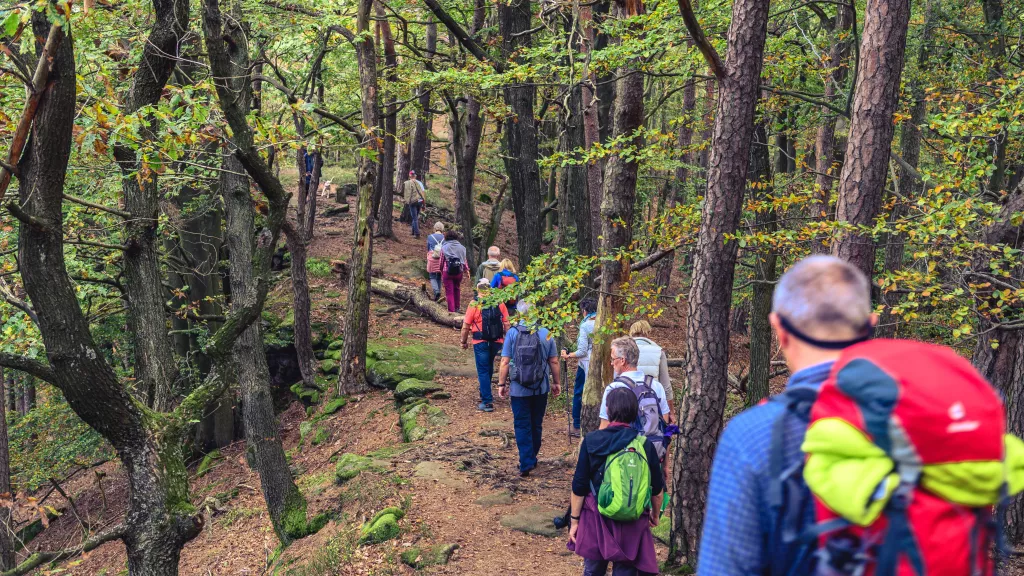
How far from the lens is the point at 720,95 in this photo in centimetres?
623

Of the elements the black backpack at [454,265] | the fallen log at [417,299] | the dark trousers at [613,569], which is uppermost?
the black backpack at [454,265]

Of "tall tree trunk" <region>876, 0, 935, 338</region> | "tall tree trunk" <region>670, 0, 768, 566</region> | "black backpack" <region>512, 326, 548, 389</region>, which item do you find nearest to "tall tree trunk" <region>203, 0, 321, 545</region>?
"black backpack" <region>512, 326, 548, 389</region>

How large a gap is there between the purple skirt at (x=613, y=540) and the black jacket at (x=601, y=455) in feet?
0.42

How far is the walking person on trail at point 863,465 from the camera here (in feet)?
5.33

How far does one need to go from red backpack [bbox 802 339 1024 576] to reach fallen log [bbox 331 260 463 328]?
14.7 meters

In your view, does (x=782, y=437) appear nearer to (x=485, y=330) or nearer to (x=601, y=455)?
(x=601, y=455)

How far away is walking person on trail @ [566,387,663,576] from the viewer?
14.7 ft

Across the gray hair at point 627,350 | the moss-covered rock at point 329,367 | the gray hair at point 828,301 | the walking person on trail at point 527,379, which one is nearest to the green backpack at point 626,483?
the gray hair at point 627,350

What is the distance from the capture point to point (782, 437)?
1.82m

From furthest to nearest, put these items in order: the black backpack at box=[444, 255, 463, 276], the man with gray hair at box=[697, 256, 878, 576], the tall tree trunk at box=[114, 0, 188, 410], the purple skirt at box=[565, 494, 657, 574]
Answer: the black backpack at box=[444, 255, 463, 276] < the tall tree trunk at box=[114, 0, 188, 410] < the purple skirt at box=[565, 494, 657, 574] < the man with gray hair at box=[697, 256, 878, 576]

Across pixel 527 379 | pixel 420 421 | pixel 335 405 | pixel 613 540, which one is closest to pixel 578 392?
pixel 527 379

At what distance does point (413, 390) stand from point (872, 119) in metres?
8.13

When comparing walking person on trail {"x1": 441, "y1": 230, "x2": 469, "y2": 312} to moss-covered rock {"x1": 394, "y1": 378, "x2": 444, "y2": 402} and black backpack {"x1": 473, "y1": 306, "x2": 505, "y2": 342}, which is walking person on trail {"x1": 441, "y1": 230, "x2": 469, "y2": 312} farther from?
black backpack {"x1": 473, "y1": 306, "x2": 505, "y2": 342}

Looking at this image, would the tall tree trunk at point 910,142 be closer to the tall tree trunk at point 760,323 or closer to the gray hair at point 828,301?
the tall tree trunk at point 760,323
